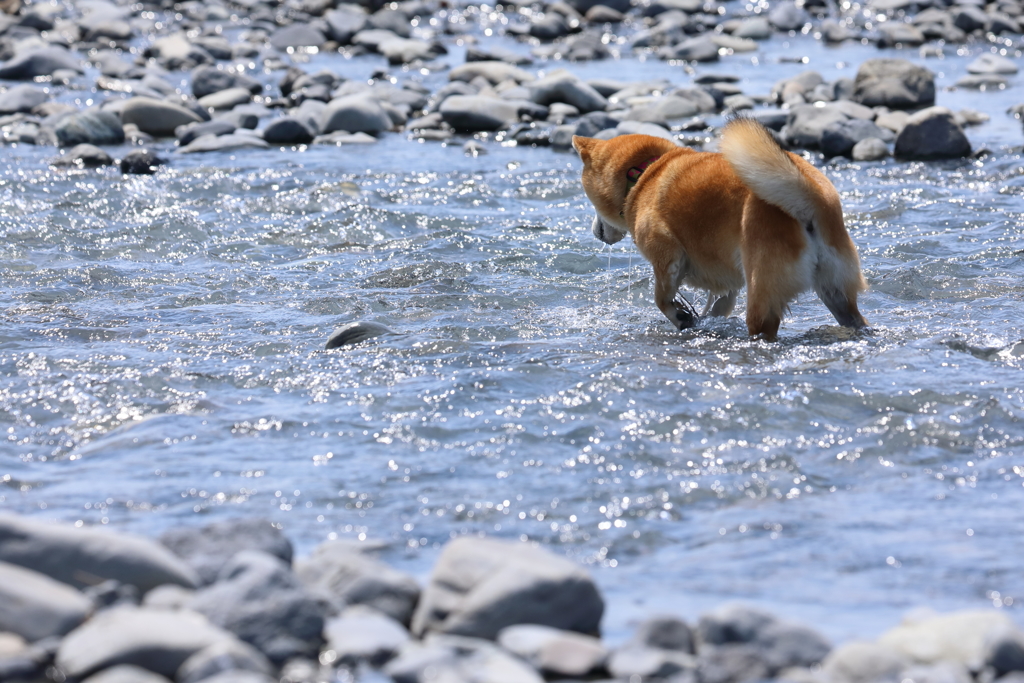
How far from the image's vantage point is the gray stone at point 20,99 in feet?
41.9

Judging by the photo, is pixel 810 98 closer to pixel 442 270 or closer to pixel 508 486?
pixel 442 270

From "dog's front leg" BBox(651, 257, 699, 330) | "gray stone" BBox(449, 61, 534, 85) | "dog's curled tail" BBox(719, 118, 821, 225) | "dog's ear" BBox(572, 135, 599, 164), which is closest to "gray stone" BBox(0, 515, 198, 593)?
"dog's curled tail" BBox(719, 118, 821, 225)

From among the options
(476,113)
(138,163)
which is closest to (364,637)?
(138,163)

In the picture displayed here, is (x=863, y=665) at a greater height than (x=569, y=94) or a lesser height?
greater

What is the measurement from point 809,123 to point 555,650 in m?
9.05

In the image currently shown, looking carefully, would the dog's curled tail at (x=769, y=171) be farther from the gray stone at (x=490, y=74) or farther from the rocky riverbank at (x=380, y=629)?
the gray stone at (x=490, y=74)

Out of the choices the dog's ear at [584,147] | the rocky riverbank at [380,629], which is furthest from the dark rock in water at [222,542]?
the dog's ear at [584,147]

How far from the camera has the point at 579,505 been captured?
3.93 meters

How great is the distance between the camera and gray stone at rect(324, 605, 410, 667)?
289cm

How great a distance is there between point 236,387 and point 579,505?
77.1 inches

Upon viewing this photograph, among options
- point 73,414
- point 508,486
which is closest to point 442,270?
point 73,414

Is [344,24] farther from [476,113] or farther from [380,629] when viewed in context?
[380,629]

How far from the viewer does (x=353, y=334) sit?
5734 millimetres

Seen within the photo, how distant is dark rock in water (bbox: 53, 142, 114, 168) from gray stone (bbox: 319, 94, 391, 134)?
→ 2.46 metres
